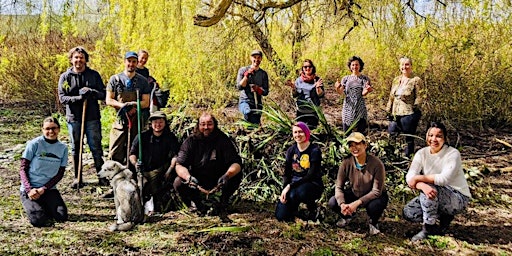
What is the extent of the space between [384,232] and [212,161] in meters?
1.51

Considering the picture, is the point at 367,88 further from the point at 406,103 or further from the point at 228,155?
the point at 228,155

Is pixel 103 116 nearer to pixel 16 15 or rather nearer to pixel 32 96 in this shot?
pixel 32 96

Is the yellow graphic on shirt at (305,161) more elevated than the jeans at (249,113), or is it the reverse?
the jeans at (249,113)

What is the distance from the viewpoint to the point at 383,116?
7.80 metres

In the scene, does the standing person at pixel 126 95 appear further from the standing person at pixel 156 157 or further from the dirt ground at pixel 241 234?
the dirt ground at pixel 241 234

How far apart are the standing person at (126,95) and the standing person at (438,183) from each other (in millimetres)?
2527

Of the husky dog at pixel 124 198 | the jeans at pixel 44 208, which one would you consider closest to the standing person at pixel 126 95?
the husky dog at pixel 124 198

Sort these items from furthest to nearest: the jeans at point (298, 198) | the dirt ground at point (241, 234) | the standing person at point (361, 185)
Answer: the jeans at point (298, 198), the standing person at point (361, 185), the dirt ground at point (241, 234)

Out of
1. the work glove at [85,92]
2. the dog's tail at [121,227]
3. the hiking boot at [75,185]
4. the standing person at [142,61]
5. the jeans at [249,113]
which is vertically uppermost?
the standing person at [142,61]

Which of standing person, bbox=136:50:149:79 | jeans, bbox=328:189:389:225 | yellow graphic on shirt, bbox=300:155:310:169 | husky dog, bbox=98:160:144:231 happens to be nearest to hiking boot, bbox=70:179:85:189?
husky dog, bbox=98:160:144:231

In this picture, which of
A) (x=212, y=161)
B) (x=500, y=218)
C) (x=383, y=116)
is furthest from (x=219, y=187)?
(x=383, y=116)

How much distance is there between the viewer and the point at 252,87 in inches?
210

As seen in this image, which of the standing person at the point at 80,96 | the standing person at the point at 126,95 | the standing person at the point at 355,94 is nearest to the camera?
the standing person at the point at 126,95

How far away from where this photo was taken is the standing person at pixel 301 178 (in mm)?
4023
